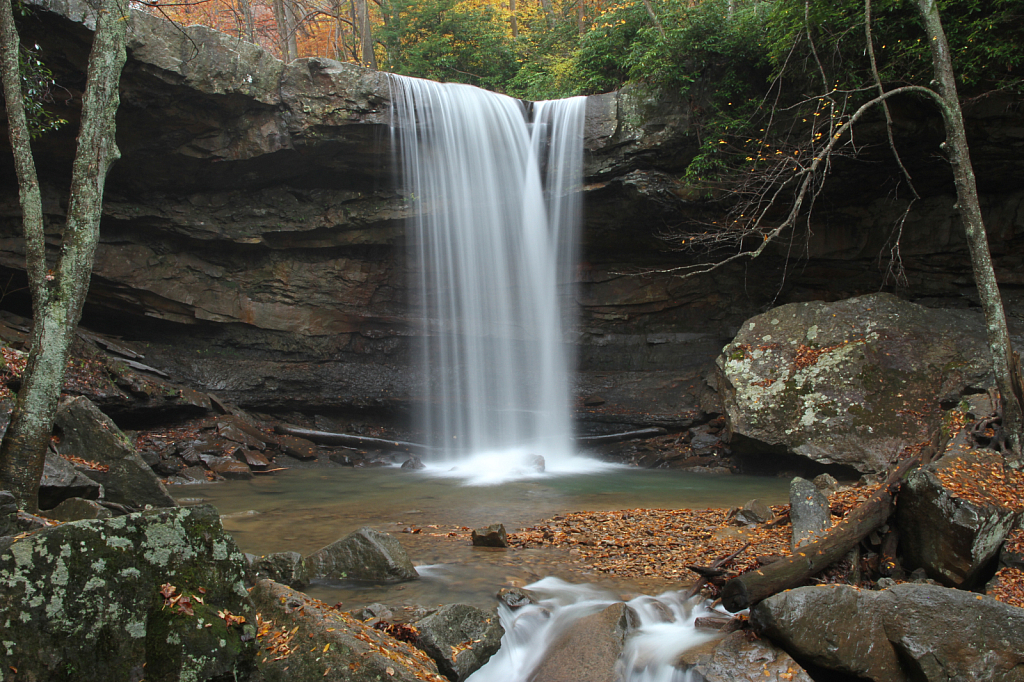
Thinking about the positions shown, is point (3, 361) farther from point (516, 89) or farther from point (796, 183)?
point (516, 89)

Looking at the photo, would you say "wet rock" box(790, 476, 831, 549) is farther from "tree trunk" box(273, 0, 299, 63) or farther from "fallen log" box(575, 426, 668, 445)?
"tree trunk" box(273, 0, 299, 63)

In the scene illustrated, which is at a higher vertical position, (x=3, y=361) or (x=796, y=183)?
(x=796, y=183)

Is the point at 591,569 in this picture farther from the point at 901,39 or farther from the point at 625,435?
the point at 901,39

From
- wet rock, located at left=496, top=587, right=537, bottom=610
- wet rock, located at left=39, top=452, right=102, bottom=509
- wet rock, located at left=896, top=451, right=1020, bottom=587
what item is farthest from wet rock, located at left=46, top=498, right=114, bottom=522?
wet rock, located at left=896, top=451, right=1020, bottom=587

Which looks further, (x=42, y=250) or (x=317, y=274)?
(x=317, y=274)

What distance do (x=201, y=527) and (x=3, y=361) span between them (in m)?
7.25

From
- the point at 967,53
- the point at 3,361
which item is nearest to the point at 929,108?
the point at 967,53

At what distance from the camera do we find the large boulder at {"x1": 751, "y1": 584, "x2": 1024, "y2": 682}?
3.28 m

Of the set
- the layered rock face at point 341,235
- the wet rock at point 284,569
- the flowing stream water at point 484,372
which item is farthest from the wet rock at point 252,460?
the wet rock at point 284,569

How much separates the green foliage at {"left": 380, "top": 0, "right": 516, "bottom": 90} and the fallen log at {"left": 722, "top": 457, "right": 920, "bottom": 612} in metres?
16.1

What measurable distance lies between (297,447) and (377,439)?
1.72 m

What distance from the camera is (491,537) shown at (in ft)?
17.9

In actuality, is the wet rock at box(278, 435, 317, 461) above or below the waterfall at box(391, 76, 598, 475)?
below

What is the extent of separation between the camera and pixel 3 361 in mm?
7504
